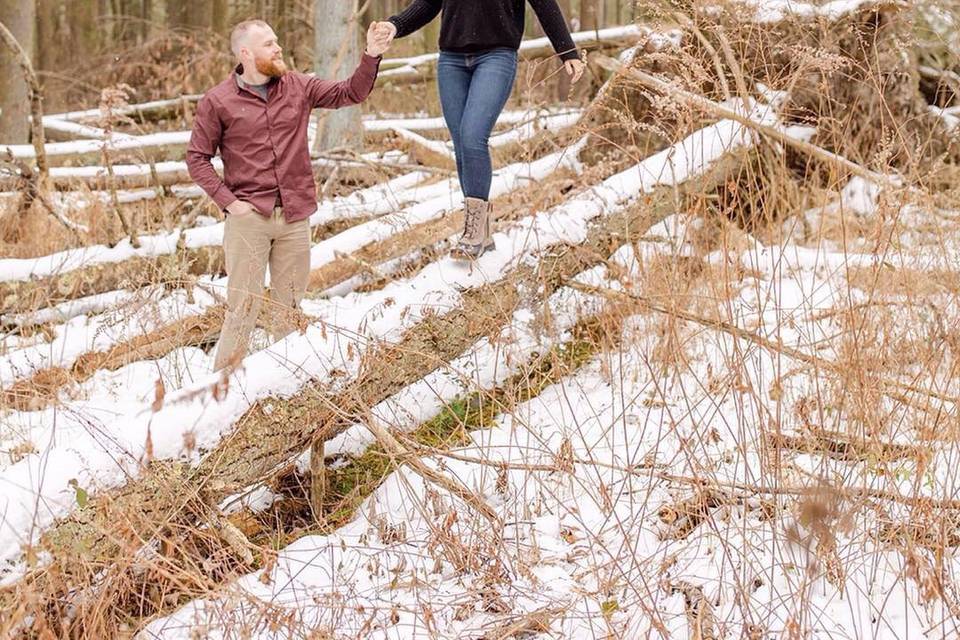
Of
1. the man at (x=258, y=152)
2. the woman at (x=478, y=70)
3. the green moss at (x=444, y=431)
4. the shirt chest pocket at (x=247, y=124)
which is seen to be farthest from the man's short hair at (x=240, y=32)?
the green moss at (x=444, y=431)

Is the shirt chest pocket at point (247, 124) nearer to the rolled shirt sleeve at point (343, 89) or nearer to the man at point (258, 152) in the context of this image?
the man at point (258, 152)

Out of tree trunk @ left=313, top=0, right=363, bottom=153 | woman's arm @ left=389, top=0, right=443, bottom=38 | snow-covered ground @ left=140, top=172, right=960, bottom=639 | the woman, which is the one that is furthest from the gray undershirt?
tree trunk @ left=313, top=0, right=363, bottom=153

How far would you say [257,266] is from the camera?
3.82 m

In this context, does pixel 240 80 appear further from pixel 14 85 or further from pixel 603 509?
pixel 14 85

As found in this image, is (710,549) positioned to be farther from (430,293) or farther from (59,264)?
(59,264)

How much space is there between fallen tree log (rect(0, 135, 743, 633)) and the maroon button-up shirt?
0.81 m

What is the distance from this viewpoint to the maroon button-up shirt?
366 cm

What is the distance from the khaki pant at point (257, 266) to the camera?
12.3 feet

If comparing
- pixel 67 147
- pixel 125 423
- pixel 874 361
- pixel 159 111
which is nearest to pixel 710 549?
pixel 874 361

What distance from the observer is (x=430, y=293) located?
3785mm

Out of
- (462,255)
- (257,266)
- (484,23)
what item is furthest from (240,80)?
(462,255)

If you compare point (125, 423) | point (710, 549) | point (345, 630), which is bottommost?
point (345, 630)

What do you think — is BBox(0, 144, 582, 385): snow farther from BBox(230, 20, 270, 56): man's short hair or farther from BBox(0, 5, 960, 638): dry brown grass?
BBox(230, 20, 270, 56): man's short hair

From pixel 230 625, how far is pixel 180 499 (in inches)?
20.4
